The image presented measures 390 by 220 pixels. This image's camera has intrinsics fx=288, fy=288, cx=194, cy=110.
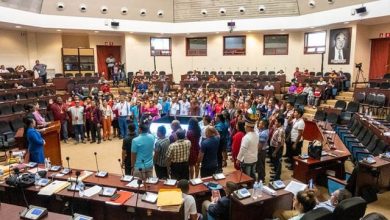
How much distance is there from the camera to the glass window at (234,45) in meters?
20.1

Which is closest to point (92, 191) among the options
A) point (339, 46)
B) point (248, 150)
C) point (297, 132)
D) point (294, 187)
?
point (248, 150)

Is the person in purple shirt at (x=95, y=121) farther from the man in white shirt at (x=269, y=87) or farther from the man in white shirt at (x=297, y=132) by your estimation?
the man in white shirt at (x=269, y=87)

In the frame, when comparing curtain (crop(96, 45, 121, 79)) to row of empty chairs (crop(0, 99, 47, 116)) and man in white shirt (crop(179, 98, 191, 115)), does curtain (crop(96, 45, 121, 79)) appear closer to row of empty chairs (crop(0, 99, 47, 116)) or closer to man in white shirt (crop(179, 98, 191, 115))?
row of empty chairs (crop(0, 99, 47, 116))

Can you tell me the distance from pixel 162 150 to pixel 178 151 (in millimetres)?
352

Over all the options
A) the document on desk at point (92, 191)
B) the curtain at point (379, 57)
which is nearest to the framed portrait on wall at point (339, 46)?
the curtain at point (379, 57)

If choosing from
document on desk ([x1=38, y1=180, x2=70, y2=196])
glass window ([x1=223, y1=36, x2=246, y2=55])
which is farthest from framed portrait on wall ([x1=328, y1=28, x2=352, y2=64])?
document on desk ([x1=38, y1=180, x2=70, y2=196])

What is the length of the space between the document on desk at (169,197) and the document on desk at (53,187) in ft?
5.35

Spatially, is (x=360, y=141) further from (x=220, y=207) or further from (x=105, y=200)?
(x=105, y=200)

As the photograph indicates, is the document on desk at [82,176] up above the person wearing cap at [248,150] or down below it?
below

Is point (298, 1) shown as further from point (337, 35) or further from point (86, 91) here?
point (86, 91)

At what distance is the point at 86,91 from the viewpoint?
15062mm

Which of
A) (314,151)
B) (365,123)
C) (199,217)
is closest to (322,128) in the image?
(365,123)

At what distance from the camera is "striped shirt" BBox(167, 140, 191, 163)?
5.05 meters

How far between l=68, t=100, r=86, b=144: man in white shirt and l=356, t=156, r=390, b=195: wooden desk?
329 inches
